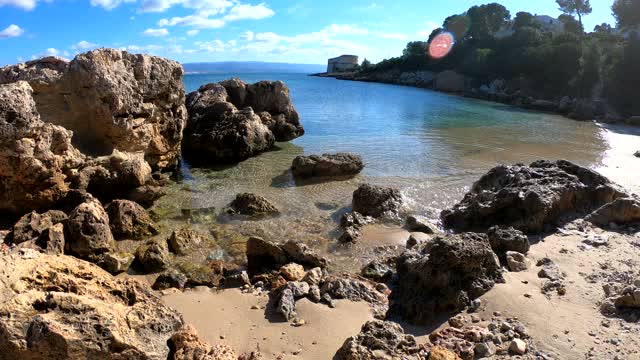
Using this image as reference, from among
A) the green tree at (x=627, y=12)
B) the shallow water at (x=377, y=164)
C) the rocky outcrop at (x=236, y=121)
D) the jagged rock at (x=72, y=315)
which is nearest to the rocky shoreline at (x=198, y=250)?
the jagged rock at (x=72, y=315)

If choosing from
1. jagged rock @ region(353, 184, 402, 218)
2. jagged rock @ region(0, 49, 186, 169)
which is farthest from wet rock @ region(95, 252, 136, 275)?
jagged rock @ region(353, 184, 402, 218)

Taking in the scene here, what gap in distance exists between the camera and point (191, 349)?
5.03m

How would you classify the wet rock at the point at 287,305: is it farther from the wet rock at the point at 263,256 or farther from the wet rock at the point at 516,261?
the wet rock at the point at 516,261

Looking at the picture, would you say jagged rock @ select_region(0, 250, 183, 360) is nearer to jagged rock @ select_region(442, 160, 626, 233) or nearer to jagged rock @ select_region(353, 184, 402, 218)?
jagged rock @ select_region(353, 184, 402, 218)

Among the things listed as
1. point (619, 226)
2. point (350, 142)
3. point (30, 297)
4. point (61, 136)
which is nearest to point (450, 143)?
point (350, 142)

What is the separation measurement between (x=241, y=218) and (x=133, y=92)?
5.24 m

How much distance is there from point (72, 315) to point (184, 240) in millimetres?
5045

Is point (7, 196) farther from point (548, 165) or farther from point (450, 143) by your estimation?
point (450, 143)

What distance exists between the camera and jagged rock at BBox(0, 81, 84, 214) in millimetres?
9742

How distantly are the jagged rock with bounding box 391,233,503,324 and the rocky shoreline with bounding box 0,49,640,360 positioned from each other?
20mm

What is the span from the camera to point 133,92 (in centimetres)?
1355

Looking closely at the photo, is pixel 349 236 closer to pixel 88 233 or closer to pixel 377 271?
pixel 377 271

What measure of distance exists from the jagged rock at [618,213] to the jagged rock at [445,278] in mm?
A: 3979

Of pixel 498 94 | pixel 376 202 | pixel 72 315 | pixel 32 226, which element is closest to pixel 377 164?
pixel 376 202
